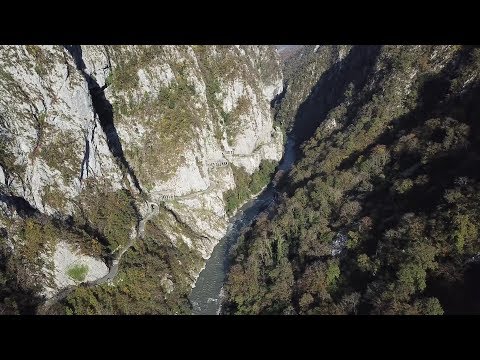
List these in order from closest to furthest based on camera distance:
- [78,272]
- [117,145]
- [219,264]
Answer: [78,272] → [219,264] → [117,145]

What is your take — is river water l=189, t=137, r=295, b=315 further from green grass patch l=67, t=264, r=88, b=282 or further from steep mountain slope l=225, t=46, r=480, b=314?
green grass patch l=67, t=264, r=88, b=282

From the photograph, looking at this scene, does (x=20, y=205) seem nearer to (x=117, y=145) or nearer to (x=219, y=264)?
(x=117, y=145)

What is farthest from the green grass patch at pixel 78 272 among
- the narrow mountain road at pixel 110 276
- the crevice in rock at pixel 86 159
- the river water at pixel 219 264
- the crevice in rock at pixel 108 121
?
the crevice in rock at pixel 108 121

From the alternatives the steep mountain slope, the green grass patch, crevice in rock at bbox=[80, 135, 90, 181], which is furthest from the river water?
crevice in rock at bbox=[80, 135, 90, 181]

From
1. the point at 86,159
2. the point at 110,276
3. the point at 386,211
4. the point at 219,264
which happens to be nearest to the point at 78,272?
the point at 110,276

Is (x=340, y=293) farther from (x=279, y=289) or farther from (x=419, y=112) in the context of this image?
(x=419, y=112)
